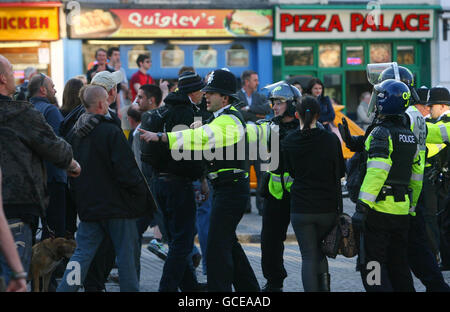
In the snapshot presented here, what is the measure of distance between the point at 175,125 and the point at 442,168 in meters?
3.12

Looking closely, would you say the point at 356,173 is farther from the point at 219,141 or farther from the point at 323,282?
the point at 219,141

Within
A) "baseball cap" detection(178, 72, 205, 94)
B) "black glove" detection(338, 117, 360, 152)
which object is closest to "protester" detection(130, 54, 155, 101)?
"baseball cap" detection(178, 72, 205, 94)

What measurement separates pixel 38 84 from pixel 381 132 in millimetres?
3609

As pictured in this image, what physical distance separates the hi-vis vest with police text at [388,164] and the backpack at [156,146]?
1.83 meters

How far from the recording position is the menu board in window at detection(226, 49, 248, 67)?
21031 mm

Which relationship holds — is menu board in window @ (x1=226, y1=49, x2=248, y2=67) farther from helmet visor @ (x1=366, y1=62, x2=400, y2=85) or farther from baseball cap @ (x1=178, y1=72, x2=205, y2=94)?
baseball cap @ (x1=178, y1=72, x2=205, y2=94)

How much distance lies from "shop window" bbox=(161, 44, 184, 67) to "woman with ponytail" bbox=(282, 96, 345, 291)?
1443cm

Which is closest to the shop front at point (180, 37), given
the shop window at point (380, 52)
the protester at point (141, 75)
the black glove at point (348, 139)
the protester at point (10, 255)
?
the shop window at point (380, 52)

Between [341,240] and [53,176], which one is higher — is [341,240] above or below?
below

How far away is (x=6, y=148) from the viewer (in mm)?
5137

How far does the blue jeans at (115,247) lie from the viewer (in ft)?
20.2

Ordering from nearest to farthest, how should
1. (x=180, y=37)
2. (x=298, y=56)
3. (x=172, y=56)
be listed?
(x=180, y=37)
(x=172, y=56)
(x=298, y=56)

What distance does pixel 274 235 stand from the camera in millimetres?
7340

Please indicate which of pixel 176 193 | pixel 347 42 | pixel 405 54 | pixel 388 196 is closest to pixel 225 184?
pixel 176 193
